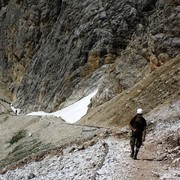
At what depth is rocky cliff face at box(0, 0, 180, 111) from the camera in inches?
1625

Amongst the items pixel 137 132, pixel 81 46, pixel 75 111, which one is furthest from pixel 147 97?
pixel 81 46

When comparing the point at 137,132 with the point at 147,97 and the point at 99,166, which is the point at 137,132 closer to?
the point at 99,166

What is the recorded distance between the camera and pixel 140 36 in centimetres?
4738

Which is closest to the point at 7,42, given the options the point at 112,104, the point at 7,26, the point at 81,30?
the point at 7,26

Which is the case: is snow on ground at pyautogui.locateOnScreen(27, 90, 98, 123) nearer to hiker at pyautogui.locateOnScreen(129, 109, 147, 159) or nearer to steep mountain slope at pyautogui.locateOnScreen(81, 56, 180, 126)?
steep mountain slope at pyautogui.locateOnScreen(81, 56, 180, 126)

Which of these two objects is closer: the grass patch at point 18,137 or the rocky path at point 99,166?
the rocky path at point 99,166

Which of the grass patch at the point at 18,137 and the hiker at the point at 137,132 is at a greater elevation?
the hiker at the point at 137,132

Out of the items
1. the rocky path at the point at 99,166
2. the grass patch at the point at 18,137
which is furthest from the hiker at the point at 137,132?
the grass patch at the point at 18,137

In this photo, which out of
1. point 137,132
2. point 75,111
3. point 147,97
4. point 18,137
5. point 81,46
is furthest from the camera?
point 81,46

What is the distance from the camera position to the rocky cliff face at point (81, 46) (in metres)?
41.3

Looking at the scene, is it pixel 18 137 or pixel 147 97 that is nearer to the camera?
pixel 147 97

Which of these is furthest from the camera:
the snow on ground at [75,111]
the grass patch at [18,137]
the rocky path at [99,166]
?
the snow on ground at [75,111]

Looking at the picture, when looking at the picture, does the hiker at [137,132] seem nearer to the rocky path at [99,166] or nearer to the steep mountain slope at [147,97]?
the rocky path at [99,166]

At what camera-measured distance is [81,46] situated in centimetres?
6084
